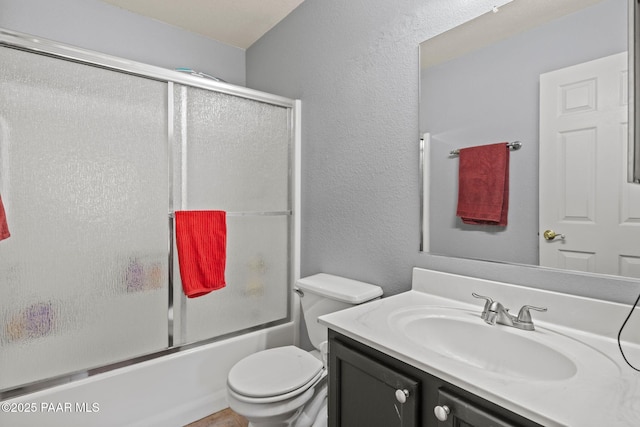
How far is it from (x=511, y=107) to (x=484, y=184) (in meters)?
0.29

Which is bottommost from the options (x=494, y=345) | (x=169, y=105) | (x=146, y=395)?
(x=146, y=395)

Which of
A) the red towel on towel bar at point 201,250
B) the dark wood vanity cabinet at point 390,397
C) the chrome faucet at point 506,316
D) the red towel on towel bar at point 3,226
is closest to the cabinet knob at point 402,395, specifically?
the dark wood vanity cabinet at point 390,397

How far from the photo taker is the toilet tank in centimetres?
155

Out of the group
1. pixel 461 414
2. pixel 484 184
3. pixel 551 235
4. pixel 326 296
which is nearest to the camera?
pixel 461 414

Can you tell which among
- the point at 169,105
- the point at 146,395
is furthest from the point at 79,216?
the point at 146,395

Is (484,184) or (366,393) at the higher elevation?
(484,184)

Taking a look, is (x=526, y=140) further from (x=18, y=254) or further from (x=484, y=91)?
(x=18, y=254)

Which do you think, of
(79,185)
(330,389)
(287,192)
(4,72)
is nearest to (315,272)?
(287,192)

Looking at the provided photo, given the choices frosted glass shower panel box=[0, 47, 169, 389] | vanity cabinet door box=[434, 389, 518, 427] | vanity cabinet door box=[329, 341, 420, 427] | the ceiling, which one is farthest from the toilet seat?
the ceiling

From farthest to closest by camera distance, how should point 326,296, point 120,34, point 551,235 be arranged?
point 120,34 < point 326,296 < point 551,235

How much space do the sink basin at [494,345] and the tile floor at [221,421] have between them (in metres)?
1.24

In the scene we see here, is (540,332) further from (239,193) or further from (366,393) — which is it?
(239,193)

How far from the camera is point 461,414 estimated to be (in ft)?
2.41

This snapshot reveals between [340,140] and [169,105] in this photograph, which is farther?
[340,140]
